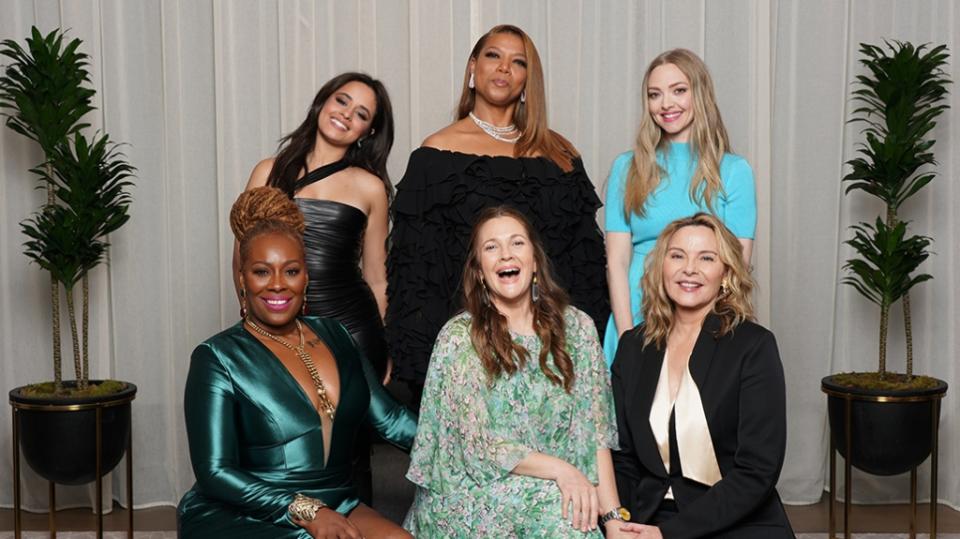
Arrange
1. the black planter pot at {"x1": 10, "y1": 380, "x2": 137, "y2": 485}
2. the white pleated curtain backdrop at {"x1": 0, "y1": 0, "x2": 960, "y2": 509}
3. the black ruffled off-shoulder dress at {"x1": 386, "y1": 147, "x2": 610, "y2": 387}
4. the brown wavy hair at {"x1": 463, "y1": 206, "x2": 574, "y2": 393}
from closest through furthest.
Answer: the brown wavy hair at {"x1": 463, "y1": 206, "x2": 574, "y2": 393}
the black ruffled off-shoulder dress at {"x1": 386, "y1": 147, "x2": 610, "y2": 387}
the black planter pot at {"x1": 10, "y1": 380, "x2": 137, "y2": 485}
the white pleated curtain backdrop at {"x1": 0, "y1": 0, "x2": 960, "y2": 509}

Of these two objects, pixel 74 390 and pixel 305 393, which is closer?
pixel 305 393

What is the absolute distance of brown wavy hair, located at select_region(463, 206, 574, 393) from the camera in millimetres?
2637

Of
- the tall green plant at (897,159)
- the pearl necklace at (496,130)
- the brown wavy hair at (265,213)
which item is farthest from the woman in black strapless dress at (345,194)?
the tall green plant at (897,159)

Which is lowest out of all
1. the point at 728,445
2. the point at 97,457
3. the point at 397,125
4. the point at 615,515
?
the point at 97,457

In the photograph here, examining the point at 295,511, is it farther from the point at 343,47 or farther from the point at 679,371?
the point at 343,47

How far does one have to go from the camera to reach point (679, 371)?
2.68 meters

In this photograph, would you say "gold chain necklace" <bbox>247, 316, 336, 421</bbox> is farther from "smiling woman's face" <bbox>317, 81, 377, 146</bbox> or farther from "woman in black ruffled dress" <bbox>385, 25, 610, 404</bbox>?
"smiling woman's face" <bbox>317, 81, 377, 146</bbox>

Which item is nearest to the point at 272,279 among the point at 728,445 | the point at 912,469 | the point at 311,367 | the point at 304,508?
the point at 311,367

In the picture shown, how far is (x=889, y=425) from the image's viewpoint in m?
3.89

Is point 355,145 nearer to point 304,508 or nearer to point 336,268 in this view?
point 336,268

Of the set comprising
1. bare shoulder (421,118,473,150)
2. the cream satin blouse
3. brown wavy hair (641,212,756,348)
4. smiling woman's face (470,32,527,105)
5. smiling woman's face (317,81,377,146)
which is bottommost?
the cream satin blouse

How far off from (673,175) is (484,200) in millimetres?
567

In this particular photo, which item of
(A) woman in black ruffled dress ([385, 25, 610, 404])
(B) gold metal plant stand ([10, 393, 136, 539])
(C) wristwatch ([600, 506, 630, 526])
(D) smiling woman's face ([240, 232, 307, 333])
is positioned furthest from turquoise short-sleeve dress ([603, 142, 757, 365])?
(B) gold metal plant stand ([10, 393, 136, 539])

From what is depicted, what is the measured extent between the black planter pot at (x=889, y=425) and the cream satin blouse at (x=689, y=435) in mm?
1534
